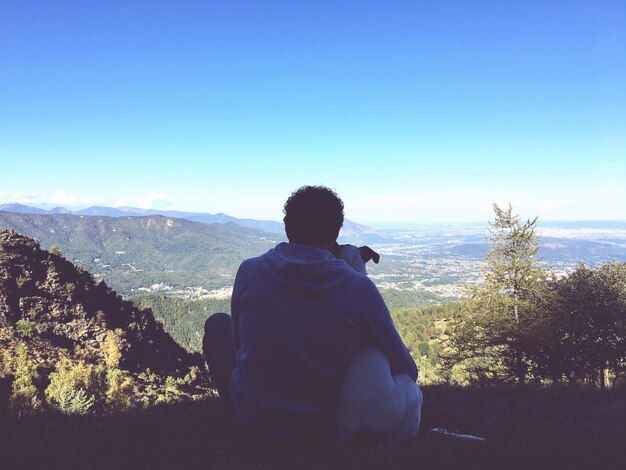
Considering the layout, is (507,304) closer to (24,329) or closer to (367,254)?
(367,254)

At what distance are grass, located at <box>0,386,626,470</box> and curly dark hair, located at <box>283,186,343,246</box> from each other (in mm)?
1612

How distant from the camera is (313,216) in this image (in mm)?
2768

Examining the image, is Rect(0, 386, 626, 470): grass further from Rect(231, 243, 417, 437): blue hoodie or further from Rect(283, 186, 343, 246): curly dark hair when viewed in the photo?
Rect(283, 186, 343, 246): curly dark hair

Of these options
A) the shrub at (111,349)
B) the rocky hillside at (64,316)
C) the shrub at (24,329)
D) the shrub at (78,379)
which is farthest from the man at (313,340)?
the shrub at (24,329)

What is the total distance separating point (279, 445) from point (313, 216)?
192cm

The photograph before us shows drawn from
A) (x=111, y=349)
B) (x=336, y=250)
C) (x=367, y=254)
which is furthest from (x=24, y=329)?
(x=367, y=254)

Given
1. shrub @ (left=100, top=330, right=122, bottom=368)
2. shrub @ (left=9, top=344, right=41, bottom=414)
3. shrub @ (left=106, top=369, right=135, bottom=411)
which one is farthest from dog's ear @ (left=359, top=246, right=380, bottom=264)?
shrub @ (left=100, top=330, right=122, bottom=368)

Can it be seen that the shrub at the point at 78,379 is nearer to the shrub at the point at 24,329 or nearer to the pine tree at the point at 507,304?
the shrub at the point at 24,329

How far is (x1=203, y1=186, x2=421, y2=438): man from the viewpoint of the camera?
247 cm

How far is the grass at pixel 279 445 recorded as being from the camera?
3.11 meters

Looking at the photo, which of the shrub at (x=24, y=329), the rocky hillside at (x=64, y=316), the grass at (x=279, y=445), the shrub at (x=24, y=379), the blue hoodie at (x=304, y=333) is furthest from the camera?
the rocky hillside at (x=64, y=316)

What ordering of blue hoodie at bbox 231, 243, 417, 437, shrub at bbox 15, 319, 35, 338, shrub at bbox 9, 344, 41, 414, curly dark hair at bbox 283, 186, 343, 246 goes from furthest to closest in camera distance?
shrub at bbox 15, 319, 35, 338, shrub at bbox 9, 344, 41, 414, curly dark hair at bbox 283, 186, 343, 246, blue hoodie at bbox 231, 243, 417, 437

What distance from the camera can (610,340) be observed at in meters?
17.2

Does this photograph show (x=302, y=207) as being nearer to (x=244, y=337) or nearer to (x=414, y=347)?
(x=244, y=337)
